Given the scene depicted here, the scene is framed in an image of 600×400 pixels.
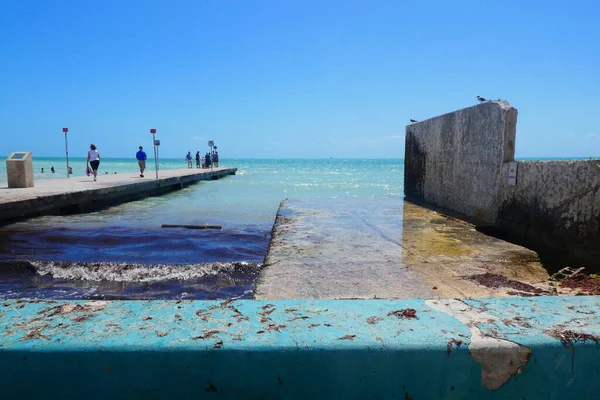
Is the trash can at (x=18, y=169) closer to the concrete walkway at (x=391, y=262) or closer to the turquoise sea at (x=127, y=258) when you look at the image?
the turquoise sea at (x=127, y=258)

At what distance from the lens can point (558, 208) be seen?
481 centimetres

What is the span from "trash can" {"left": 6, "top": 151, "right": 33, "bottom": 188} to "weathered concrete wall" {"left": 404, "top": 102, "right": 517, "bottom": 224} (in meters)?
10.9

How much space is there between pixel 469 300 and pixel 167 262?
481 cm

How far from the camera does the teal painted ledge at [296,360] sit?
1137 mm

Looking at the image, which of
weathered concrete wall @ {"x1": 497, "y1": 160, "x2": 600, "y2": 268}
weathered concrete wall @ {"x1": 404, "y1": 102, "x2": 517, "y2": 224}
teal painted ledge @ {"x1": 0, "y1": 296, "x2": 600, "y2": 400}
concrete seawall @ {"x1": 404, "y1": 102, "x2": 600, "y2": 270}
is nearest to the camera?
teal painted ledge @ {"x1": 0, "y1": 296, "x2": 600, "y2": 400}

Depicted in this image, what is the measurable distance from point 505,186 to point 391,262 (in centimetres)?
287

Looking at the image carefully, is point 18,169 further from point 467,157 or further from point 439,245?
point 467,157

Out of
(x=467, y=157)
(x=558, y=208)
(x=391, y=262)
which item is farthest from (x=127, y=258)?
(x=467, y=157)

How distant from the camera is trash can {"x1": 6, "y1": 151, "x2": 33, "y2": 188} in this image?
11172 mm

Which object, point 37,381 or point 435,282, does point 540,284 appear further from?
point 37,381

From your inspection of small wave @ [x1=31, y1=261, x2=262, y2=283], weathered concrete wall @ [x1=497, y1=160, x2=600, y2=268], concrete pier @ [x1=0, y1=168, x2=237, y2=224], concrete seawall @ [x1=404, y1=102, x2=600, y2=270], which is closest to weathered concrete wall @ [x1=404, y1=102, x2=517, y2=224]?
concrete seawall @ [x1=404, y1=102, x2=600, y2=270]

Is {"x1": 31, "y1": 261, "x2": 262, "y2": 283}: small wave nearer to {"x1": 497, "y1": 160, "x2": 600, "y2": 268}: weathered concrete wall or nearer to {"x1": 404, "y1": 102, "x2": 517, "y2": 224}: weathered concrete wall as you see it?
{"x1": 497, "y1": 160, "x2": 600, "y2": 268}: weathered concrete wall

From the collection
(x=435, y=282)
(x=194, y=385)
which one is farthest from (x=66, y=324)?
(x=435, y=282)

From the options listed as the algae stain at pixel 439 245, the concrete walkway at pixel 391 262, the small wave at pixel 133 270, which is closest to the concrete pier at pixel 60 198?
the small wave at pixel 133 270
